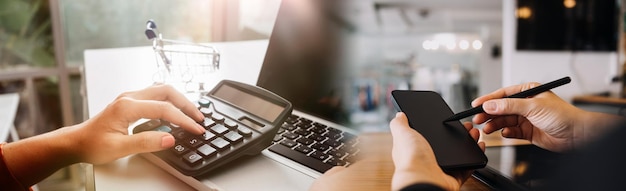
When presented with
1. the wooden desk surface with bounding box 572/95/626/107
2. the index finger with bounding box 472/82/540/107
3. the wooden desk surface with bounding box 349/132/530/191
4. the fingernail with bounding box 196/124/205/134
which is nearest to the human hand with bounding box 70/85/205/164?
the fingernail with bounding box 196/124/205/134

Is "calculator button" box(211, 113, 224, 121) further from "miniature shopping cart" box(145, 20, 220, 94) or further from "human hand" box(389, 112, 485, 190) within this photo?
"human hand" box(389, 112, 485, 190)

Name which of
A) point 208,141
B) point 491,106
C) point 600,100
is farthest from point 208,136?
point 600,100

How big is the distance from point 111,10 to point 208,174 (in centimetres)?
26

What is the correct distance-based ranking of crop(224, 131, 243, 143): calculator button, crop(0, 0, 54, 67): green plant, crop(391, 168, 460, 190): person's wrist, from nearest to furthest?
crop(391, 168, 460, 190): person's wrist < crop(224, 131, 243, 143): calculator button < crop(0, 0, 54, 67): green plant

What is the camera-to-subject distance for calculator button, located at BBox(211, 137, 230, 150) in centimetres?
39

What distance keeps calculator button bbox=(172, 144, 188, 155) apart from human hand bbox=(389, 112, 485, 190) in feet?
0.59

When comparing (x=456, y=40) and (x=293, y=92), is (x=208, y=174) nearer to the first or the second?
(x=293, y=92)

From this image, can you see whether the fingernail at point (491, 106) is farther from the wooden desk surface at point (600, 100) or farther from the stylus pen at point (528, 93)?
the wooden desk surface at point (600, 100)

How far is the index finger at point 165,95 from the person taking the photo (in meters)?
0.46

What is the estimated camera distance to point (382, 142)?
17.2 inches

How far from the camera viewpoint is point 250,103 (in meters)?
0.45

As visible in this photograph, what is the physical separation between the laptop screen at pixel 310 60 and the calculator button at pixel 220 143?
0.08m

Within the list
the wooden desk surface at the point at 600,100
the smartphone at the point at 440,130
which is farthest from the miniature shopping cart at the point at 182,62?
the wooden desk surface at the point at 600,100

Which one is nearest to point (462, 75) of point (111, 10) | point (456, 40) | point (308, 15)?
point (456, 40)
